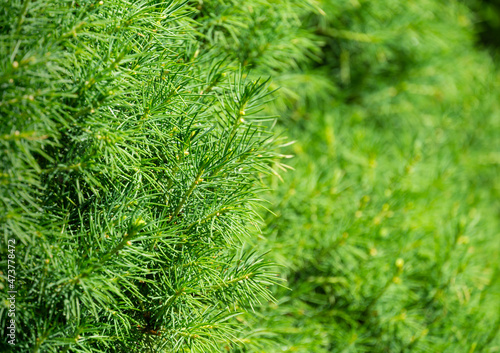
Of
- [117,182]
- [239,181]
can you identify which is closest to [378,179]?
[239,181]

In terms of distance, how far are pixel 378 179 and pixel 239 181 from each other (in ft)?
1.49

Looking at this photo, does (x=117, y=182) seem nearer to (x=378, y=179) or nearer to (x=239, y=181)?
(x=239, y=181)

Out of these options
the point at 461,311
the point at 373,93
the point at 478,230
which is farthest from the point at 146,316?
the point at 373,93

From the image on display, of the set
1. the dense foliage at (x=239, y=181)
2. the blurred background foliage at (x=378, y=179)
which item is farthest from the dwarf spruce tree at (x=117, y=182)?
the blurred background foliage at (x=378, y=179)

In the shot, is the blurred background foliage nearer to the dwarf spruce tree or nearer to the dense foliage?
the dense foliage

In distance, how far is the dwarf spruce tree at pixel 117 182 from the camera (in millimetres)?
386

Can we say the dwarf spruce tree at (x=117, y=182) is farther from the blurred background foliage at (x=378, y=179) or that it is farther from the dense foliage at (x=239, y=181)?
the blurred background foliage at (x=378, y=179)

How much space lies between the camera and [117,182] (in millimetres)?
457

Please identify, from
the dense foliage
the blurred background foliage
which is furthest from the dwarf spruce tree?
the blurred background foliage

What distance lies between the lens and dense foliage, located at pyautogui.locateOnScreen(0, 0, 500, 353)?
401mm

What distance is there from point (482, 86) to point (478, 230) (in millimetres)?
505

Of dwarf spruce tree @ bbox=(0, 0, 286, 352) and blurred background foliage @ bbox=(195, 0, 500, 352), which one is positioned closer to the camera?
dwarf spruce tree @ bbox=(0, 0, 286, 352)

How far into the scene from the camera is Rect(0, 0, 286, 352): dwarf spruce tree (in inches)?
15.2

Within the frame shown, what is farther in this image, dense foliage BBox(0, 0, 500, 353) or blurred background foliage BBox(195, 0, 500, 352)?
blurred background foliage BBox(195, 0, 500, 352)
